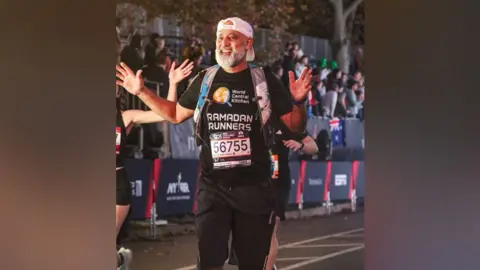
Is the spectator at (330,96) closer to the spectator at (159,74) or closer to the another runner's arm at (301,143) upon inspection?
the another runner's arm at (301,143)

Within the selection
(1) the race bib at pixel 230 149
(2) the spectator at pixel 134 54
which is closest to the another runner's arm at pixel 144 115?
(2) the spectator at pixel 134 54

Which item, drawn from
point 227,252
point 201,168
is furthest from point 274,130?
point 227,252

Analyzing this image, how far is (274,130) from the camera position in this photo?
3984 mm

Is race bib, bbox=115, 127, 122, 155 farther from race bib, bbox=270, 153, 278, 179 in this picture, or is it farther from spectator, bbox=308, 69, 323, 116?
spectator, bbox=308, 69, 323, 116

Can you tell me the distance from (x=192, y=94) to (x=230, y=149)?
1.29 ft

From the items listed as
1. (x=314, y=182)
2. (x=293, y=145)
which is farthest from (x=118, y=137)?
(x=314, y=182)

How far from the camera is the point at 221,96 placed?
3.92 meters

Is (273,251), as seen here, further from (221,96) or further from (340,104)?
(340,104)

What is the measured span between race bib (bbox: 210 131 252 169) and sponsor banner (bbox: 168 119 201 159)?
0.39 feet

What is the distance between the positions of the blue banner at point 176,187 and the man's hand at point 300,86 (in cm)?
73

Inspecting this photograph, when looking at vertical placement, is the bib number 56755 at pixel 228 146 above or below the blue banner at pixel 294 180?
above

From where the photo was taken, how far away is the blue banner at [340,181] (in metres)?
4.49
